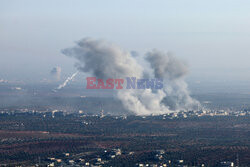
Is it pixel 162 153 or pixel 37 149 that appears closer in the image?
pixel 162 153

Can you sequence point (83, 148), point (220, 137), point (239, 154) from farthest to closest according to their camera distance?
A: point (220, 137), point (83, 148), point (239, 154)

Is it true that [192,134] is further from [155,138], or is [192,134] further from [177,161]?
[177,161]

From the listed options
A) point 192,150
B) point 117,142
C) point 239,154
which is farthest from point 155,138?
point 239,154

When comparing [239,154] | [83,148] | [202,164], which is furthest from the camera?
[83,148]

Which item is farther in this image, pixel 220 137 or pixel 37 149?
pixel 220 137

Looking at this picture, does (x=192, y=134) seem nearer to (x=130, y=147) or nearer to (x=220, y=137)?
(x=220, y=137)

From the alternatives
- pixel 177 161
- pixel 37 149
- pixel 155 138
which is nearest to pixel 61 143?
pixel 37 149
